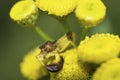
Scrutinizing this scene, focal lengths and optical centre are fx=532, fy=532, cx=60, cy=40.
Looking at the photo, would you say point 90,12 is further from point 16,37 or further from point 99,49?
point 16,37

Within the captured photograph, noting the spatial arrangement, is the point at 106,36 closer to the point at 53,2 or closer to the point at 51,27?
the point at 53,2

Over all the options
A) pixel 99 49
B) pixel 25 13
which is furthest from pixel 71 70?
pixel 25 13

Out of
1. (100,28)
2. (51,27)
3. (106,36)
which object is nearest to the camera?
(106,36)

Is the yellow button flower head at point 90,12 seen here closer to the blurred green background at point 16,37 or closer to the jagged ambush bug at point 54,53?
the jagged ambush bug at point 54,53

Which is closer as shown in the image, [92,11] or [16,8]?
[92,11]

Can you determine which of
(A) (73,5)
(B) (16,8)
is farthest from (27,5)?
(A) (73,5)

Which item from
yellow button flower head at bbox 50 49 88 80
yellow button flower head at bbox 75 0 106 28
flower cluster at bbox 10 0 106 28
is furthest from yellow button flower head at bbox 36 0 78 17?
yellow button flower head at bbox 50 49 88 80

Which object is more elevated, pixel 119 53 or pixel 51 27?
pixel 119 53

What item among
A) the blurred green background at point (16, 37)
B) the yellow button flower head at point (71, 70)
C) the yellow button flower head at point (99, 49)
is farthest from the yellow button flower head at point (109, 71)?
the blurred green background at point (16, 37)
